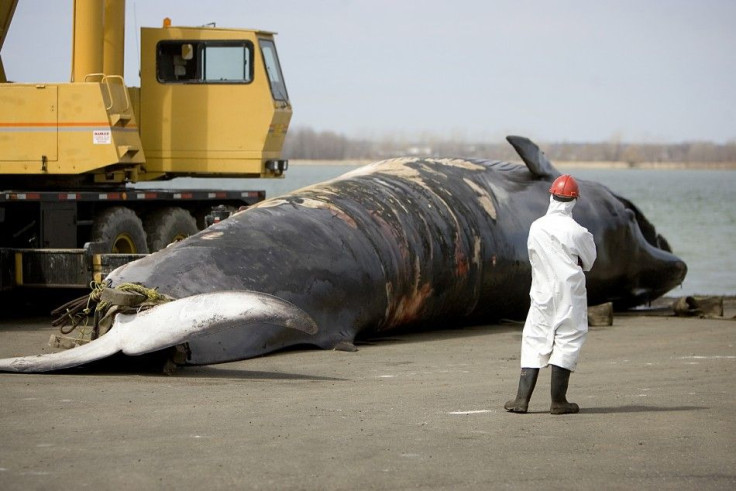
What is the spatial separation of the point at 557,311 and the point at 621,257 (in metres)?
8.89

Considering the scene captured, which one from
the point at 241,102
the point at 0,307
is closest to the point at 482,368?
the point at 0,307

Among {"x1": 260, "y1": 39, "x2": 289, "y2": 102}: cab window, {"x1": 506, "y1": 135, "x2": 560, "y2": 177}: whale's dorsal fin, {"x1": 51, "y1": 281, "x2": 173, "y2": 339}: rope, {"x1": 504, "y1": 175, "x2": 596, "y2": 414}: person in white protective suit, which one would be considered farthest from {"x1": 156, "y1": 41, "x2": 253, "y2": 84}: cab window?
{"x1": 504, "y1": 175, "x2": 596, "y2": 414}: person in white protective suit

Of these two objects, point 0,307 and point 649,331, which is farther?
point 0,307

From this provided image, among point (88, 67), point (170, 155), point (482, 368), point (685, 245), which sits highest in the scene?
point (88, 67)

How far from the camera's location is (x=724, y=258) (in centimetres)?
4025

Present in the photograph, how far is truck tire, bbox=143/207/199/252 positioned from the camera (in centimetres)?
1834

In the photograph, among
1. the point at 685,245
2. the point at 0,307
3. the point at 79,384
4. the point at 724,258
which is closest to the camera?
the point at 79,384

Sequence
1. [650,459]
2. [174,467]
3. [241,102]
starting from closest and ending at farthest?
[174,467], [650,459], [241,102]

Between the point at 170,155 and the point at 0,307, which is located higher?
the point at 170,155

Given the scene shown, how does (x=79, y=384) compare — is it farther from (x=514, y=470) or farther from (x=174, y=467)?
(x=514, y=470)

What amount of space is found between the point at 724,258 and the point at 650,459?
1341 inches

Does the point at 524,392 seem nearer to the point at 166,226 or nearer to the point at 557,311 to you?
the point at 557,311

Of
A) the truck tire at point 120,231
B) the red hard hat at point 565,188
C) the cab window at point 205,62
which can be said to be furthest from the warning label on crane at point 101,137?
the red hard hat at point 565,188

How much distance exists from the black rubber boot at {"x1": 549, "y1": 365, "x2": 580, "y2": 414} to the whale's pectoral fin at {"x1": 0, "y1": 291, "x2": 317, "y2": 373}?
6.99ft
